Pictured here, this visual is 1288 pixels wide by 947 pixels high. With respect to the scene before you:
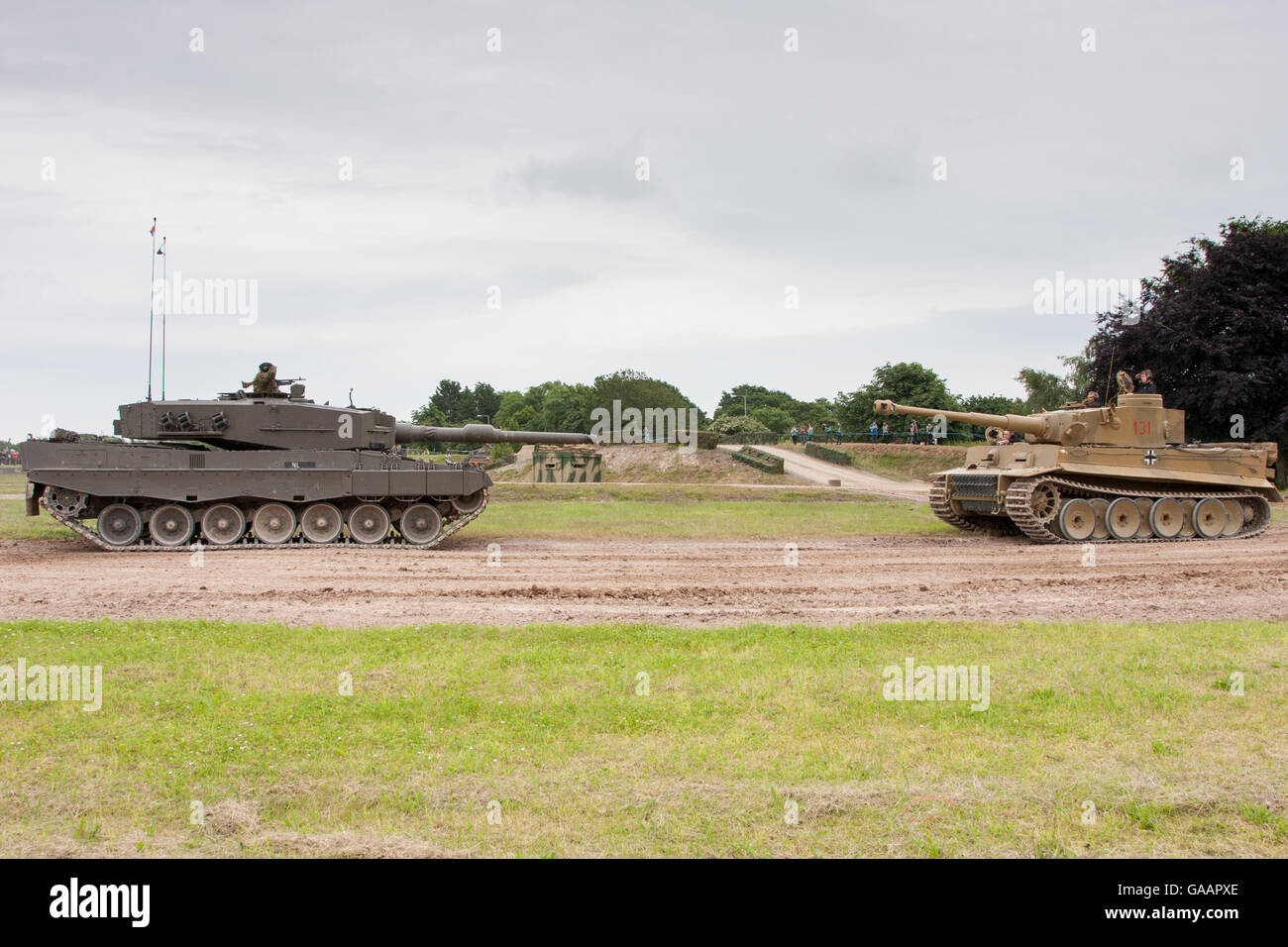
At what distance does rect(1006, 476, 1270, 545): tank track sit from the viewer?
66.8ft

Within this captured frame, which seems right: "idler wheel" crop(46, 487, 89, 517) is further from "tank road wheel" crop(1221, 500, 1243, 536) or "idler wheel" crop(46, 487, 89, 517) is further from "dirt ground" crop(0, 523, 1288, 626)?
"tank road wheel" crop(1221, 500, 1243, 536)

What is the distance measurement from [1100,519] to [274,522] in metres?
16.4

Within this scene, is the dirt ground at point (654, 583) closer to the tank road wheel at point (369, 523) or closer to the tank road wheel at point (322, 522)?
the tank road wheel at point (322, 522)

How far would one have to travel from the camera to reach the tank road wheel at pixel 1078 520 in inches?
826

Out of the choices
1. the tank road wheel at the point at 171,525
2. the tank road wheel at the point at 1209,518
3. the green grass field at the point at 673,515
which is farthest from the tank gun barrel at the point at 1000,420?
the tank road wheel at the point at 171,525

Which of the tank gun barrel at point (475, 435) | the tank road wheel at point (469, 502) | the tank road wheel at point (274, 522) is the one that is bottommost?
the tank road wheel at point (274, 522)

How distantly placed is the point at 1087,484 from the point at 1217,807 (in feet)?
55.9

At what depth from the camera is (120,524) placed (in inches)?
760

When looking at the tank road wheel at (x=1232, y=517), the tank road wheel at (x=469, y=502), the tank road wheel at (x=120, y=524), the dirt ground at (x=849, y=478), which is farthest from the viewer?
the dirt ground at (x=849, y=478)

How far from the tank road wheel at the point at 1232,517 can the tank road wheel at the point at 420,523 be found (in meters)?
16.6

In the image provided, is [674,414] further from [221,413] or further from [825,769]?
[825,769]

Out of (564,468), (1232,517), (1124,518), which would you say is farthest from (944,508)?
(564,468)

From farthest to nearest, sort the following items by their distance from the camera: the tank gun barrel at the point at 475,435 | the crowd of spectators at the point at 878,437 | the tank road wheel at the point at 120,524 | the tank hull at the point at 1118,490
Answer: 1. the crowd of spectators at the point at 878,437
2. the tank gun barrel at the point at 475,435
3. the tank hull at the point at 1118,490
4. the tank road wheel at the point at 120,524

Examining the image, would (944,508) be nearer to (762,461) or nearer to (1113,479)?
(1113,479)
